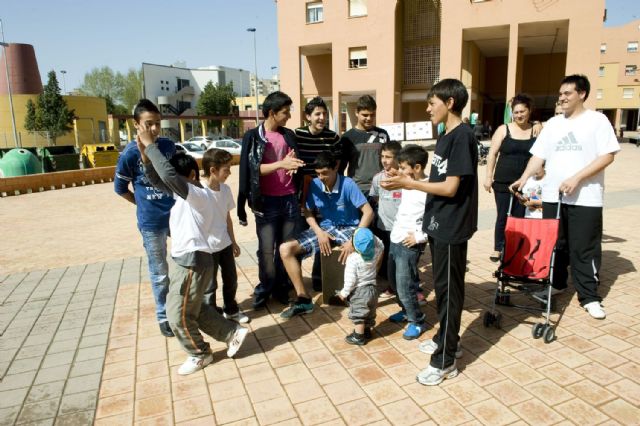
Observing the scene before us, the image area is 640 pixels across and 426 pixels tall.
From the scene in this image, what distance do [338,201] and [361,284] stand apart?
1.01 m

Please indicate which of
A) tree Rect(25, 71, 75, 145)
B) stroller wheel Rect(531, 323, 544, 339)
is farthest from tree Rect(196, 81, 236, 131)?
stroller wheel Rect(531, 323, 544, 339)

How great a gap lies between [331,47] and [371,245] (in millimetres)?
30119

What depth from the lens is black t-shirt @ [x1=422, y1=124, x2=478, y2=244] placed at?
2.88 m

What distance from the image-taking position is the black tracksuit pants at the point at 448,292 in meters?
3.07

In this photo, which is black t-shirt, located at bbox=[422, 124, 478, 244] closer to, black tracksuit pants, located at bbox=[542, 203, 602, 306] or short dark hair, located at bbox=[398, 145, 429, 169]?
short dark hair, located at bbox=[398, 145, 429, 169]

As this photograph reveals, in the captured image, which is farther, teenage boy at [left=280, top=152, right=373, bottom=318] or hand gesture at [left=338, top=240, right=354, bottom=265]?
teenage boy at [left=280, top=152, right=373, bottom=318]

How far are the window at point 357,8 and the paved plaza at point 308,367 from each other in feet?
89.5

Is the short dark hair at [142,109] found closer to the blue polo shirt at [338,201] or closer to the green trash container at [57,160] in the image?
the blue polo shirt at [338,201]

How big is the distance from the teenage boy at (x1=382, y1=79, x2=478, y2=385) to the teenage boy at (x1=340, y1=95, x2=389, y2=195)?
1.79 meters

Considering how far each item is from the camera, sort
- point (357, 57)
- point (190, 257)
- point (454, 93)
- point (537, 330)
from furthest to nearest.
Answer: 1. point (357, 57)
2. point (537, 330)
3. point (190, 257)
4. point (454, 93)

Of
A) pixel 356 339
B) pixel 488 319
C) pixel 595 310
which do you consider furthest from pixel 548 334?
pixel 356 339

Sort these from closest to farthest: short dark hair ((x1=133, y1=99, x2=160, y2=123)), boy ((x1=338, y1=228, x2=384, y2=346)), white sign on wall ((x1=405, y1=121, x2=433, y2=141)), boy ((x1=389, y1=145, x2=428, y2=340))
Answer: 1. short dark hair ((x1=133, y1=99, x2=160, y2=123))
2. boy ((x1=338, y1=228, x2=384, y2=346))
3. boy ((x1=389, y1=145, x2=428, y2=340))
4. white sign on wall ((x1=405, y1=121, x2=433, y2=141))

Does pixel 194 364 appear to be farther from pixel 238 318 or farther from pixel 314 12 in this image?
pixel 314 12

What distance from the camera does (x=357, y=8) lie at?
2933 centimetres
